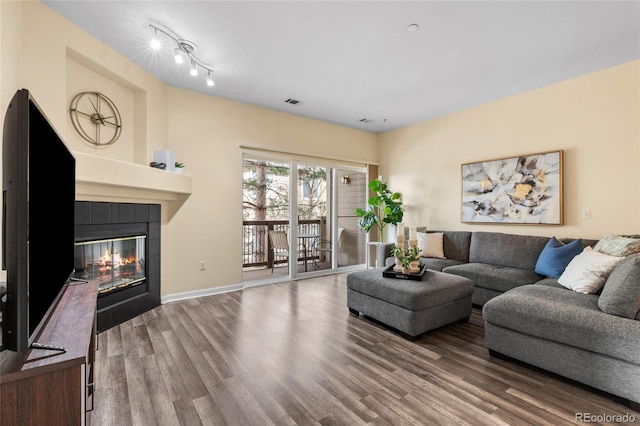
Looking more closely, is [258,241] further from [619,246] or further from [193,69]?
[619,246]

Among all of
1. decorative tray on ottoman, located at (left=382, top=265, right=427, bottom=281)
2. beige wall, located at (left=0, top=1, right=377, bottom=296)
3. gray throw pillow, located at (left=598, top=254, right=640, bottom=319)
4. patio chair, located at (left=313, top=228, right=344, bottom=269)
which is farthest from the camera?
patio chair, located at (left=313, top=228, right=344, bottom=269)

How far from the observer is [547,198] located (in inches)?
147

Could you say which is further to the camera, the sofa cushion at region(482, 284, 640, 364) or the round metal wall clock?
the round metal wall clock

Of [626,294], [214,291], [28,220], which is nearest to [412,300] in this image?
[626,294]

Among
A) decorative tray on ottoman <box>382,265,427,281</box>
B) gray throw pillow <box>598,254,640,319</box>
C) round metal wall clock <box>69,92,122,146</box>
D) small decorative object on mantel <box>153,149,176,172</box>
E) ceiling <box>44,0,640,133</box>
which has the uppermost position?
ceiling <box>44,0,640,133</box>

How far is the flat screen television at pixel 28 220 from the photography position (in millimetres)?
902

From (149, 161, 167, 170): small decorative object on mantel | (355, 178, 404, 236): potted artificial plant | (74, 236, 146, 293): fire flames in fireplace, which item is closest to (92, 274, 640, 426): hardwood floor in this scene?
(74, 236, 146, 293): fire flames in fireplace

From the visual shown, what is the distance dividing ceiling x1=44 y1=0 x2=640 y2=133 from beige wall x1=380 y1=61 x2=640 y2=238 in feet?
0.77

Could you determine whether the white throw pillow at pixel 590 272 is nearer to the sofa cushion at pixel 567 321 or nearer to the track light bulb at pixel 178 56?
the sofa cushion at pixel 567 321

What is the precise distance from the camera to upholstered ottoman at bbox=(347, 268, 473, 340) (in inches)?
103

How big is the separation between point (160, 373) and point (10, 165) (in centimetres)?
176

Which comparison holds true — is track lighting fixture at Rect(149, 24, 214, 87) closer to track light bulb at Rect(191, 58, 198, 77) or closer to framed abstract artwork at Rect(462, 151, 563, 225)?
track light bulb at Rect(191, 58, 198, 77)

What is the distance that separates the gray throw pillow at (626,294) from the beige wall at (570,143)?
5.82 ft

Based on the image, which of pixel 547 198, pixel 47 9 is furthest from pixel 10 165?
pixel 547 198
